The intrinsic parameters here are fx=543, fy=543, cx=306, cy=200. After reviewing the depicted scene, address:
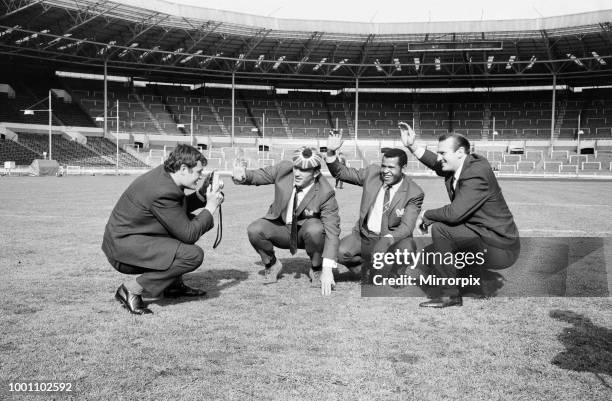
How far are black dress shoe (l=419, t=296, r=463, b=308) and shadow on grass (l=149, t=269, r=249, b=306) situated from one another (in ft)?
7.21

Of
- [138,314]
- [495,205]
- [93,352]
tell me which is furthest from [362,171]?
[93,352]

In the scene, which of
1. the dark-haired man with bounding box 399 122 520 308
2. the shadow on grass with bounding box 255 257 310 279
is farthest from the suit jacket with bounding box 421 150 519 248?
the shadow on grass with bounding box 255 257 310 279

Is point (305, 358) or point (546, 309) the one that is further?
point (546, 309)

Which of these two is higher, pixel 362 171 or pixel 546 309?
pixel 362 171

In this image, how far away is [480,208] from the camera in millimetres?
5500

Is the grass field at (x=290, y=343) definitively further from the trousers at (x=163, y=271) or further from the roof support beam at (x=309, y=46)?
the roof support beam at (x=309, y=46)

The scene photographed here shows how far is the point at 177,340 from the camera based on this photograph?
4.29 meters

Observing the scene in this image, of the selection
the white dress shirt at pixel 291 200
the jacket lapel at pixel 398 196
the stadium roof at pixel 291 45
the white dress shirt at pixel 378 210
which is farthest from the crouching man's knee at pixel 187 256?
the stadium roof at pixel 291 45

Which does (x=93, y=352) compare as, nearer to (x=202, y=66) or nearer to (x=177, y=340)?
(x=177, y=340)

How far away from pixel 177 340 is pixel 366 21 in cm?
4595

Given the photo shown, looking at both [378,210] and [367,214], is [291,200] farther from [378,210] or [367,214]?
[378,210]

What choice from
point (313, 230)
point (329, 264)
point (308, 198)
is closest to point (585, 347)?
point (329, 264)

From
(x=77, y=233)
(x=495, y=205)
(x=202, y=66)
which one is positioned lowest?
(x=77, y=233)

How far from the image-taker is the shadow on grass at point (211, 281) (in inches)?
223
